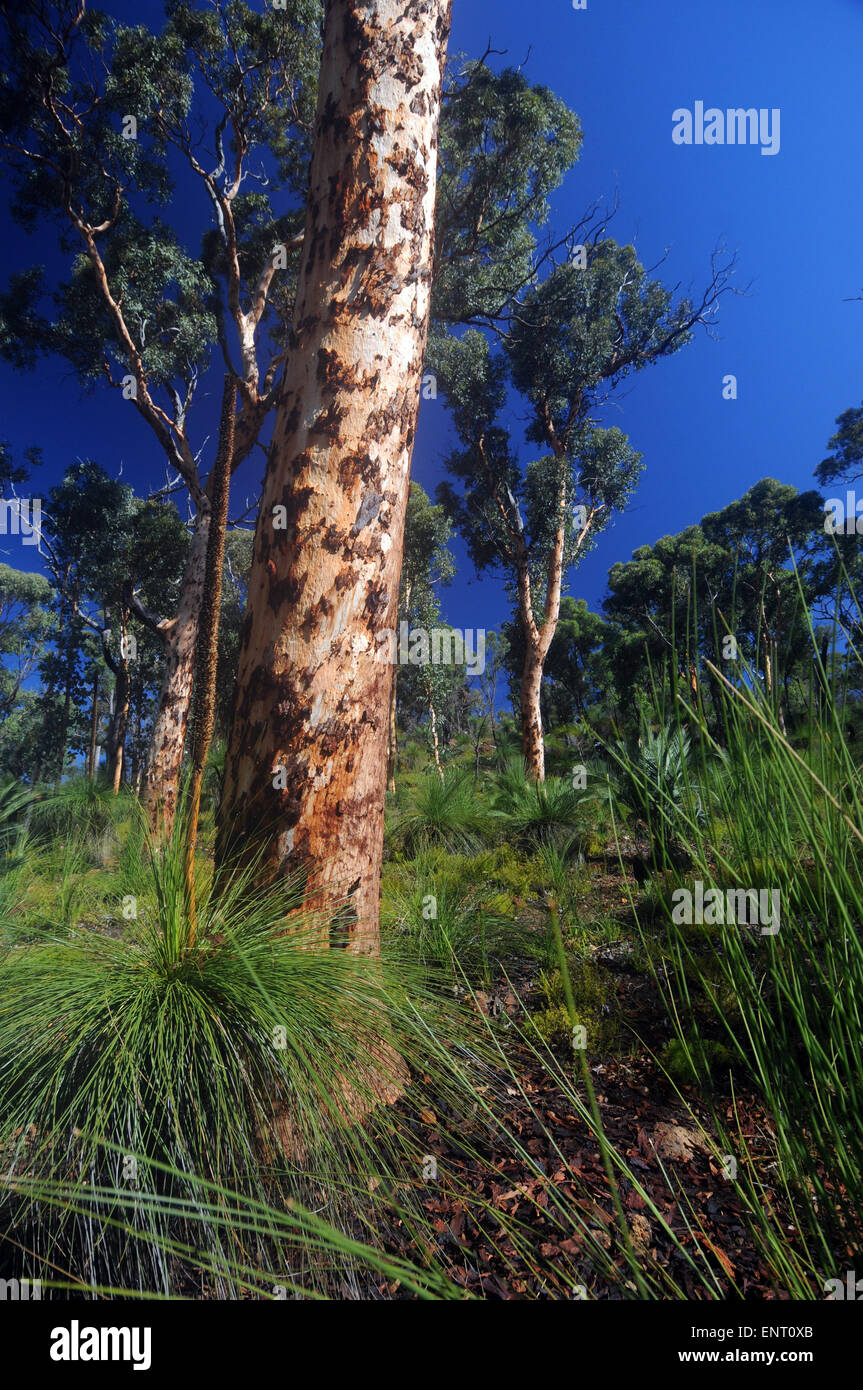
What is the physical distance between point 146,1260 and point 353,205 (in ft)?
11.1

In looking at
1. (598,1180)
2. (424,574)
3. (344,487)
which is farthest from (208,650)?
(424,574)

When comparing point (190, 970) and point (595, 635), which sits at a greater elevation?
point (595, 635)

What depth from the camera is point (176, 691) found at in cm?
873

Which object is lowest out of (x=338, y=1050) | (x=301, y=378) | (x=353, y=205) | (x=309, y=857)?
(x=338, y=1050)

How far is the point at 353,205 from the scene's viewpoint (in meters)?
2.16

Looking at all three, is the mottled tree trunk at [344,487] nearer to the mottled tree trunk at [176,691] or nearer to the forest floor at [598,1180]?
the forest floor at [598,1180]

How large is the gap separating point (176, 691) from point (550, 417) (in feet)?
34.9

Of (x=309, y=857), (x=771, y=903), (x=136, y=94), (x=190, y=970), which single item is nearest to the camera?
(x=771, y=903)

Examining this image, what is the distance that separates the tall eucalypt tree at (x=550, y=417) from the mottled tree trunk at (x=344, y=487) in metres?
9.49

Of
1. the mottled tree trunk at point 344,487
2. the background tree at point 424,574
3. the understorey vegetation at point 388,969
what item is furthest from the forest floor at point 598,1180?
the background tree at point 424,574

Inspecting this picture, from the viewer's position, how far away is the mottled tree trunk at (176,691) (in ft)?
27.2
